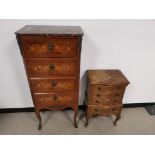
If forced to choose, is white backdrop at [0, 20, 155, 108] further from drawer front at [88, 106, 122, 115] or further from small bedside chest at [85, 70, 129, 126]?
drawer front at [88, 106, 122, 115]

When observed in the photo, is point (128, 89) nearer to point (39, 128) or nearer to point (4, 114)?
point (39, 128)

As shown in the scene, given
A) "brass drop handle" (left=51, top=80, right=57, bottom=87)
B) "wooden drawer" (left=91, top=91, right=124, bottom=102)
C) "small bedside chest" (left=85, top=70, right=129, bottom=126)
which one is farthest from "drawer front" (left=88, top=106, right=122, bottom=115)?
"brass drop handle" (left=51, top=80, right=57, bottom=87)

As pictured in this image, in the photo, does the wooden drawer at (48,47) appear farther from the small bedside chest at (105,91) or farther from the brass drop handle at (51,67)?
the small bedside chest at (105,91)

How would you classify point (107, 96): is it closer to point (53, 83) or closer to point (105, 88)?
point (105, 88)

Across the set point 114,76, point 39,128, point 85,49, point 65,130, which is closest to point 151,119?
point 114,76

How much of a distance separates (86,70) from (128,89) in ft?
2.46

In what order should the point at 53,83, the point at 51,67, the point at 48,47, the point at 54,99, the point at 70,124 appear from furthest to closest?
the point at 70,124 → the point at 54,99 → the point at 53,83 → the point at 51,67 → the point at 48,47

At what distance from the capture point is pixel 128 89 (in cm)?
203

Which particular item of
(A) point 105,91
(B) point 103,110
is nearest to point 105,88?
(A) point 105,91

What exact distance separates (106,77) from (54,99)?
2.22 feet

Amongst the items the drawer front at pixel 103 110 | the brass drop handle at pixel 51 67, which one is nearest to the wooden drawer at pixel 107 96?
the drawer front at pixel 103 110

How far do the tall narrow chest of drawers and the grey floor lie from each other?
0.45 m

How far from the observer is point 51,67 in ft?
4.25

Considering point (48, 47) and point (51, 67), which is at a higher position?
point (48, 47)
